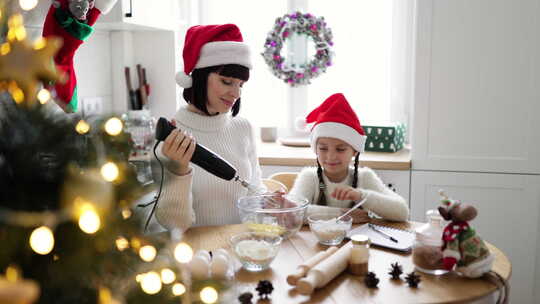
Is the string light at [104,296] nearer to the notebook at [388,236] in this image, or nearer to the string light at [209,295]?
the string light at [209,295]

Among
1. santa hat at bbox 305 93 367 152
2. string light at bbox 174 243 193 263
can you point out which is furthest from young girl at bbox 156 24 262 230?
string light at bbox 174 243 193 263

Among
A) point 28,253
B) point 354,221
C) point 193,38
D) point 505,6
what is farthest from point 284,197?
point 505,6

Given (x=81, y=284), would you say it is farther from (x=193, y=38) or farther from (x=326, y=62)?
(x=326, y=62)

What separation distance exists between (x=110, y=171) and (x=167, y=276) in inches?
5.8

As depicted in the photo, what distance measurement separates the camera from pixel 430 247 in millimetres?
1118

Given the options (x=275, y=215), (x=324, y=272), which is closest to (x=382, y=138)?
(x=275, y=215)

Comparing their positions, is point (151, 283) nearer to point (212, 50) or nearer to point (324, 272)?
point (324, 272)

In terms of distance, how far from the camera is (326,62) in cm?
297

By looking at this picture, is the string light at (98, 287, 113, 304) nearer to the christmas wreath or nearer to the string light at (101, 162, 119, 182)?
Answer: the string light at (101, 162, 119, 182)

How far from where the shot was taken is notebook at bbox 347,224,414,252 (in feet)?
4.22

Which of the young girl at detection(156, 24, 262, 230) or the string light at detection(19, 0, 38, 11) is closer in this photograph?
the string light at detection(19, 0, 38, 11)

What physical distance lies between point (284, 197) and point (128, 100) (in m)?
1.63

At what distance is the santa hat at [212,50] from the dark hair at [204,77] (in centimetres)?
2

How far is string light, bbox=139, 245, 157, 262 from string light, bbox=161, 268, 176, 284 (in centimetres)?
2
